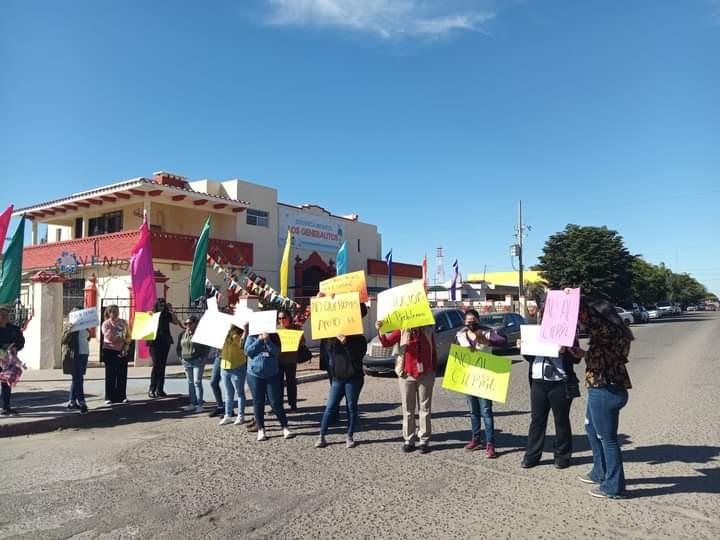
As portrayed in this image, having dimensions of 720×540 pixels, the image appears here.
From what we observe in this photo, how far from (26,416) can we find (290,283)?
17.8m

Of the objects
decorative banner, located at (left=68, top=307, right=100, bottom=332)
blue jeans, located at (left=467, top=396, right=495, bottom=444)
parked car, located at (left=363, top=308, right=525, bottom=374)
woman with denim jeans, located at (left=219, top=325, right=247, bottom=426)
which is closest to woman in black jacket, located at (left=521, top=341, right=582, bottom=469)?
blue jeans, located at (left=467, top=396, right=495, bottom=444)

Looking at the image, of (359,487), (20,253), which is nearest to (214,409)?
(359,487)

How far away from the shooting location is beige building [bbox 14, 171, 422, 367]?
2022 cm

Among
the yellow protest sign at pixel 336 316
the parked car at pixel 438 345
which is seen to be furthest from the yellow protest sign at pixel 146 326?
the parked car at pixel 438 345

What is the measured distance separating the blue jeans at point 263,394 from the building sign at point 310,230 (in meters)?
19.5

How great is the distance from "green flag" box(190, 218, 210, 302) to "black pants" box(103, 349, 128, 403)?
6.75m

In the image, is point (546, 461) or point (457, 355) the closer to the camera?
point (546, 461)

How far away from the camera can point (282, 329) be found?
8383 millimetres

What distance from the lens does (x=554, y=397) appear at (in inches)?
221

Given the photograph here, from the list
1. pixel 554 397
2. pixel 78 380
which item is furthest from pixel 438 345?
pixel 554 397

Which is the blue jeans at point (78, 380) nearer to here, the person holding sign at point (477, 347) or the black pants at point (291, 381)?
the black pants at point (291, 381)

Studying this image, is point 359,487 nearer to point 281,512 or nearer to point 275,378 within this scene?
point 281,512

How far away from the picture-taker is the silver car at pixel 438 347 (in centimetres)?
1385

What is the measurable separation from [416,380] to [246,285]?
1617cm
